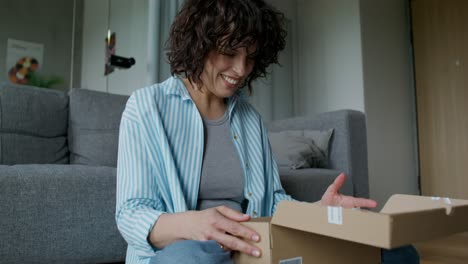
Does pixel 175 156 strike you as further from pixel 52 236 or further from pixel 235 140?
pixel 52 236

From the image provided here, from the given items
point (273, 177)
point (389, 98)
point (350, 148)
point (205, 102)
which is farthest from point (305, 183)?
point (389, 98)

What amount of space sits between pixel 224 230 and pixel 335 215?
188 millimetres

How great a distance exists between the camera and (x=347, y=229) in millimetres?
433

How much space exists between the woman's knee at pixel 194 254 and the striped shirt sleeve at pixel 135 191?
0.10 m

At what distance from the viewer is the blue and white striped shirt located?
68 cm

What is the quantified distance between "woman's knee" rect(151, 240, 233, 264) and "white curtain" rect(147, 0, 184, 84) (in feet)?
6.25

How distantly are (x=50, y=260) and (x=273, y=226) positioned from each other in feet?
2.25

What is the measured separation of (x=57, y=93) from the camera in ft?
5.01

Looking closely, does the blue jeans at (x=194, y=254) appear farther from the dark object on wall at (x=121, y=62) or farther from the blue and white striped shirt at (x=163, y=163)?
the dark object on wall at (x=121, y=62)

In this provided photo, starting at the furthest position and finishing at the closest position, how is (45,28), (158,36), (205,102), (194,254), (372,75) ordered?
1. (45,28)
2. (372,75)
3. (158,36)
4. (205,102)
5. (194,254)

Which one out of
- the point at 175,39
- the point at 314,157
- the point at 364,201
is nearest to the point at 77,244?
the point at 175,39

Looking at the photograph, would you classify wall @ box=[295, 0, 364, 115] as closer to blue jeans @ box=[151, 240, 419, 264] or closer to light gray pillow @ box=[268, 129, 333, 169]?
light gray pillow @ box=[268, 129, 333, 169]

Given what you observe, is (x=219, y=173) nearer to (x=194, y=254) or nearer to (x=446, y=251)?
(x=194, y=254)

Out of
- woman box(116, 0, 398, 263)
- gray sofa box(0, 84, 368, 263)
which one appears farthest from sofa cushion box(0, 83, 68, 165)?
woman box(116, 0, 398, 263)
